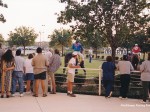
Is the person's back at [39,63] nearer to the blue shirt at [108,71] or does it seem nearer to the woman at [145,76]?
the blue shirt at [108,71]

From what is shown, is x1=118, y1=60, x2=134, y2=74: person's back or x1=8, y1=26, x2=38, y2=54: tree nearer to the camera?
x1=118, y1=60, x2=134, y2=74: person's back

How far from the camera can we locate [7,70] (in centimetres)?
1364

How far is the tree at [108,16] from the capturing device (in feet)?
64.2

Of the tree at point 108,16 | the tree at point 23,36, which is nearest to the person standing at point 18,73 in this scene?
the tree at point 108,16

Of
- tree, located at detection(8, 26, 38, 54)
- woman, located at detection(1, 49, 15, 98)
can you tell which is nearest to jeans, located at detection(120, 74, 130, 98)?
woman, located at detection(1, 49, 15, 98)

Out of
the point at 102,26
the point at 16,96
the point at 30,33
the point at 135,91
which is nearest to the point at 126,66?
the point at 135,91

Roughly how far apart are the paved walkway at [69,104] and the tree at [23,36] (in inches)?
3709

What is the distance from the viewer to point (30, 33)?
357 feet

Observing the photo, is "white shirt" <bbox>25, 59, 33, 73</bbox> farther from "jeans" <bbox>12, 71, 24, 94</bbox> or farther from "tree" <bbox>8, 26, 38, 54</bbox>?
"tree" <bbox>8, 26, 38, 54</bbox>

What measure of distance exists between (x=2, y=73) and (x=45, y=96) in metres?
1.87

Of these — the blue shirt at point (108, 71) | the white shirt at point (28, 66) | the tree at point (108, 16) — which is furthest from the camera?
the tree at point (108, 16)

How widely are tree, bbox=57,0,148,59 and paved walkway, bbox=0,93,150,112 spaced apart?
21.6 feet

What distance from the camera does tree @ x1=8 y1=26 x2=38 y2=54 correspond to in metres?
108

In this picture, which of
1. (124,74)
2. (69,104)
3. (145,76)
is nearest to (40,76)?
(69,104)
